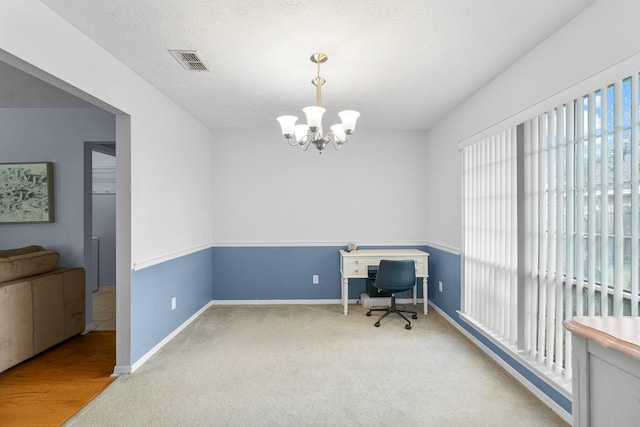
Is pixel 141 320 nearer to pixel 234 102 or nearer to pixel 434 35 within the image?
pixel 234 102

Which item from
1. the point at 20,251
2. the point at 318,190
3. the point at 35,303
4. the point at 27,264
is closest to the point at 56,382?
the point at 35,303

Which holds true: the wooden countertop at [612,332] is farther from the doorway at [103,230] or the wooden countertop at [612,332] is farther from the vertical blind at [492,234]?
the doorway at [103,230]

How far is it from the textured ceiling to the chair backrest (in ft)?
5.98

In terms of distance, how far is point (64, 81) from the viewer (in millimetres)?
1965

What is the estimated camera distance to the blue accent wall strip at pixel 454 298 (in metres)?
2.16

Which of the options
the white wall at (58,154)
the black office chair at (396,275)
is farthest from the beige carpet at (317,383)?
the white wall at (58,154)

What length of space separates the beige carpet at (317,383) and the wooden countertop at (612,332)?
117cm

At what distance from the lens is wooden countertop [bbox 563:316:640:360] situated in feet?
3.24

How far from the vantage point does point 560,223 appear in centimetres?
206

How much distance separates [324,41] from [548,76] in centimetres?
152

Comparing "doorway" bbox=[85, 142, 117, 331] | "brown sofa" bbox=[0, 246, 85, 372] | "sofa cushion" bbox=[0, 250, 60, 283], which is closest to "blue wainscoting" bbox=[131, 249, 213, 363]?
"brown sofa" bbox=[0, 246, 85, 372]

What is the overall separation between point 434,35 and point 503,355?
8.42 feet

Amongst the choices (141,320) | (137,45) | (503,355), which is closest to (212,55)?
(137,45)

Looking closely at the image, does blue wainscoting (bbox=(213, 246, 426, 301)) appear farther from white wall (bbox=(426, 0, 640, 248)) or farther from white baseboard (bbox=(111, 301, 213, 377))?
white wall (bbox=(426, 0, 640, 248))
